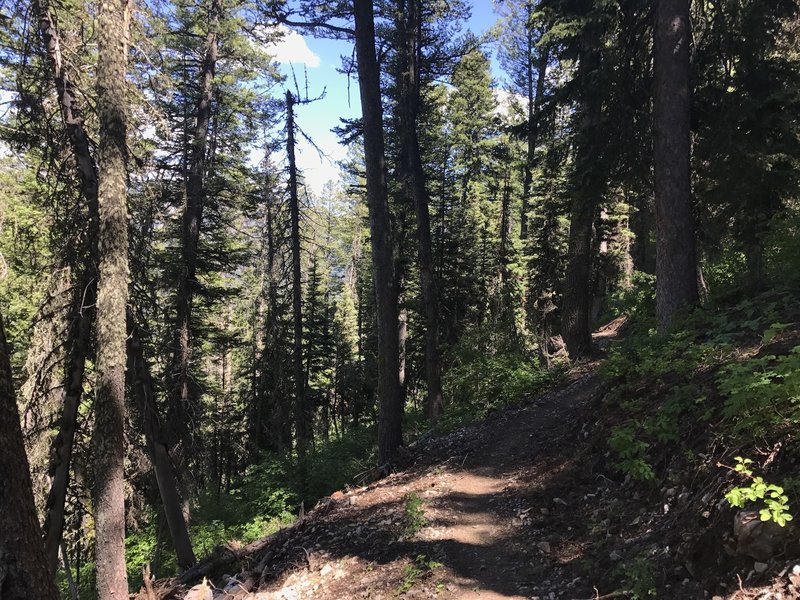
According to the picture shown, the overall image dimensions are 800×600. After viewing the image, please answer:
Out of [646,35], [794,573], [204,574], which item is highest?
[646,35]

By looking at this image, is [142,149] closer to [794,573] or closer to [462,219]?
[794,573]

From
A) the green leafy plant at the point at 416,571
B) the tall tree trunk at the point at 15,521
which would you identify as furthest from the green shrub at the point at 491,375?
the tall tree trunk at the point at 15,521

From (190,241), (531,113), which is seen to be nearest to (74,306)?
(190,241)

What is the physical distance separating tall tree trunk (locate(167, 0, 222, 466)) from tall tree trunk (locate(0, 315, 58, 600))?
1098 cm

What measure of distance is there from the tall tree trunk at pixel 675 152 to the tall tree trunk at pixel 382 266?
459 cm

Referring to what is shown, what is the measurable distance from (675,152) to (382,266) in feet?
17.1

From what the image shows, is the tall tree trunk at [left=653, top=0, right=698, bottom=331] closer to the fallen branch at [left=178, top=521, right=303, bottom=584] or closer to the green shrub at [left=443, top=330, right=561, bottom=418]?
the green shrub at [left=443, top=330, right=561, bottom=418]

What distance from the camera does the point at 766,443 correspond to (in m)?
3.63

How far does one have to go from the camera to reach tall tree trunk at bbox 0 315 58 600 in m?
2.82

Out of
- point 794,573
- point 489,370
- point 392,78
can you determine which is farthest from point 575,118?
point 794,573

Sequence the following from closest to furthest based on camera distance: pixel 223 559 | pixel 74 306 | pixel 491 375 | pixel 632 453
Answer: pixel 632 453
pixel 223 559
pixel 74 306
pixel 491 375

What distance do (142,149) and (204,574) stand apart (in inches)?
265

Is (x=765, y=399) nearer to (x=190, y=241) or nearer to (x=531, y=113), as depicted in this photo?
(x=190, y=241)

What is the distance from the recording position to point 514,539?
17.4ft
